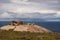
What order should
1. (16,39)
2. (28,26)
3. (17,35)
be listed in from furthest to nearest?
(28,26)
(17,35)
(16,39)

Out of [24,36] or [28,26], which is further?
[28,26]

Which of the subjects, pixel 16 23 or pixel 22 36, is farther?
pixel 16 23

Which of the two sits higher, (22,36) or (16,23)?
(16,23)

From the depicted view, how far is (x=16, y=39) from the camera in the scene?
350 inches

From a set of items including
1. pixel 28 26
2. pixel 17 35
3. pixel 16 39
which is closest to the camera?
pixel 16 39

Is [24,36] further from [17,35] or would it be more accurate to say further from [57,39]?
[57,39]

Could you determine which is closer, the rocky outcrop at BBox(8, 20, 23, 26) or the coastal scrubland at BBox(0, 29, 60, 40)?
the coastal scrubland at BBox(0, 29, 60, 40)

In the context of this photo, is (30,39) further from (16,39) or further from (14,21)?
(14,21)

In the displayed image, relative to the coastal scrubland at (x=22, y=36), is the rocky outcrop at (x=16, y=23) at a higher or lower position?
higher

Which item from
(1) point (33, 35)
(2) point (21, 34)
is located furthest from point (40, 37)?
(2) point (21, 34)

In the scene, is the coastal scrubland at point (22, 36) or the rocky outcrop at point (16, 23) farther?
the rocky outcrop at point (16, 23)

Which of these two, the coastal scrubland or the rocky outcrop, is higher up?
the rocky outcrop

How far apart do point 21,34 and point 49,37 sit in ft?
4.80

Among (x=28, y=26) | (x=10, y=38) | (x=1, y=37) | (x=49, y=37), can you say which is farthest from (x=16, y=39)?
(x=28, y=26)
